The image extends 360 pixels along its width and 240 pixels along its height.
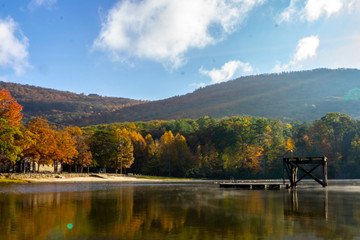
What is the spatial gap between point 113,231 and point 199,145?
10623 cm

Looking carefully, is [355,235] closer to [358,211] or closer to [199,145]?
[358,211]

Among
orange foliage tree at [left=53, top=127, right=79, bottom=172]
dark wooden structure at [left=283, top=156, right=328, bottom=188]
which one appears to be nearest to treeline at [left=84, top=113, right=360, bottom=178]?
orange foliage tree at [left=53, top=127, right=79, bottom=172]

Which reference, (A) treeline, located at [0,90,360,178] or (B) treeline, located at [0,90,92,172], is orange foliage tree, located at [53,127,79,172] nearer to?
(B) treeline, located at [0,90,92,172]

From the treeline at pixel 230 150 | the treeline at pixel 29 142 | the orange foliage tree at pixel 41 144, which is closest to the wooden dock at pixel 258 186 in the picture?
the treeline at pixel 29 142

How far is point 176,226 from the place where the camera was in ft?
46.8

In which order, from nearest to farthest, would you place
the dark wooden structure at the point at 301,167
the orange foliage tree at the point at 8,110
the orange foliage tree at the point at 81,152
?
the dark wooden structure at the point at 301,167, the orange foliage tree at the point at 8,110, the orange foliage tree at the point at 81,152

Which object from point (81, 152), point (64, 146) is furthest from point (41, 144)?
point (81, 152)

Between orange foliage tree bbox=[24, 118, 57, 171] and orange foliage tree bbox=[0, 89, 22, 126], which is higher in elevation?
orange foliage tree bbox=[0, 89, 22, 126]

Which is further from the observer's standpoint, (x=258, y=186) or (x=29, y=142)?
(x=29, y=142)

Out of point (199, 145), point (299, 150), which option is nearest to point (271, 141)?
point (299, 150)

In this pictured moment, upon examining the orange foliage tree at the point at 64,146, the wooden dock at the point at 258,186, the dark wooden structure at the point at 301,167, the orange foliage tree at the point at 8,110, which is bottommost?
the wooden dock at the point at 258,186

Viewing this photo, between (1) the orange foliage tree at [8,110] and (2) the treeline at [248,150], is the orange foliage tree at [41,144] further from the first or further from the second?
(2) the treeline at [248,150]

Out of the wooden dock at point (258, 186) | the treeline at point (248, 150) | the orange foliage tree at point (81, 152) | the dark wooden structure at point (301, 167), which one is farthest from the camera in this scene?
the treeline at point (248, 150)

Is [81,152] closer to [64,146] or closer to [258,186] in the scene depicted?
[64,146]
